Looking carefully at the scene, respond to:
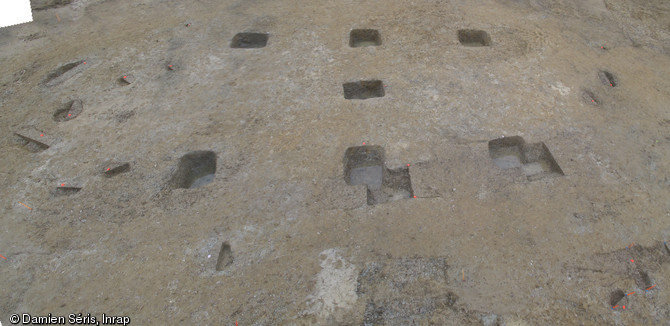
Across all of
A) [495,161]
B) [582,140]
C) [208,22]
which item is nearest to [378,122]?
[495,161]

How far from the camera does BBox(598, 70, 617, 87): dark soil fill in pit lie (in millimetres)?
4297

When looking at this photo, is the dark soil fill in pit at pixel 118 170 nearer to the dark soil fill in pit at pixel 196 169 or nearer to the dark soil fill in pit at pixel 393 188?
the dark soil fill in pit at pixel 196 169

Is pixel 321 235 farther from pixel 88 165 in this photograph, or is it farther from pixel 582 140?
pixel 582 140

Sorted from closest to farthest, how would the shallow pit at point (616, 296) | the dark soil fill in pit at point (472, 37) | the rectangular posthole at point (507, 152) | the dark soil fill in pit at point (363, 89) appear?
the shallow pit at point (616, 296)
the rectangular posthole at point (507, 152)
the dark soil fill in pit at point (363, 89)
the dark soil fill in pit at point (472, 37)

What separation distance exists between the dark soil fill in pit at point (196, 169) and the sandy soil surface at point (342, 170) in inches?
0.8

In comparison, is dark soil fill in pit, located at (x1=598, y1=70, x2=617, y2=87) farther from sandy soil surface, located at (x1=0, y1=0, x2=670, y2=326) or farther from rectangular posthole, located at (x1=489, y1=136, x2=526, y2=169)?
rectangular posthole, located at (x1=489, y1=136, x2=526, y2=169)

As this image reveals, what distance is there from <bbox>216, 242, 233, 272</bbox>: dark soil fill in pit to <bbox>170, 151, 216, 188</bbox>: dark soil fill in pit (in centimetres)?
97

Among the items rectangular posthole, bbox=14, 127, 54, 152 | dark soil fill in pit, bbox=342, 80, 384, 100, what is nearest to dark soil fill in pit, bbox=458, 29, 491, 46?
dark soil fill in pit, bbox=342, 80, 384, 100

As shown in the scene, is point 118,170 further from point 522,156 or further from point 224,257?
point 522,156

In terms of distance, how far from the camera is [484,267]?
105 inches

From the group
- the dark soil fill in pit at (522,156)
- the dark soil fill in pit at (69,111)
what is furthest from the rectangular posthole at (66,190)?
the dark soil fill in pit at (522,156)

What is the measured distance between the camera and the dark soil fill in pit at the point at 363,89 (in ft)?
14.0

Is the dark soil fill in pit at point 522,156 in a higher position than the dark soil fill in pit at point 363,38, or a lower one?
lower

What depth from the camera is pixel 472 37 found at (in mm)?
5086
